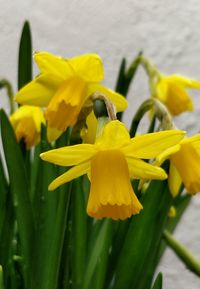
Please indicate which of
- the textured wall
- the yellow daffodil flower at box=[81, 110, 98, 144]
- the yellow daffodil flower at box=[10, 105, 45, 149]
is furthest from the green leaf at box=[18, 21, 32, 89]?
the textured wall

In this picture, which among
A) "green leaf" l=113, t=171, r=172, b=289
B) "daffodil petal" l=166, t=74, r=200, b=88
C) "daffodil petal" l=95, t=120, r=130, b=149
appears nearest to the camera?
"daffodil petal" l=95, t=120, r=130, b=149

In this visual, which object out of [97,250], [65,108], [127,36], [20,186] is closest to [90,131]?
[65,108]

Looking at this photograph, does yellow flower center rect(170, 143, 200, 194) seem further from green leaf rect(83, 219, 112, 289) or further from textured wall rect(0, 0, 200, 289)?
textured wall rect(0, 0, 200, 289)

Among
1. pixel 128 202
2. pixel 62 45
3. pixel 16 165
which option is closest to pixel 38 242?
pixel 16 165

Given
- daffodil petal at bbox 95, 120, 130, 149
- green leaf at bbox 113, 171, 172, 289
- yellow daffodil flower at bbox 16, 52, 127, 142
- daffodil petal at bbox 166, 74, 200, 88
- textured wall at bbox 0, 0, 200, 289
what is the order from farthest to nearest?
textured wall at bbox 0, 0, 200, 289, daffodil petal at bbox 166, 74, 200, 88, green leaf at bbox 113, 171, 172, 289, yellow daffodil flower at bbox 16, 52, 127, 142, daffodil petal at bbox 95, 120, 130, 149

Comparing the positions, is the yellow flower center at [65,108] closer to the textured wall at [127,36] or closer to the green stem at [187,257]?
the green stem at [187,257]

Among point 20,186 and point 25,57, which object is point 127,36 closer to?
point 25,57

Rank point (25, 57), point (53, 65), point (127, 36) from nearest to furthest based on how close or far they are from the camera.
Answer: point (53, 65) → point (25, 57) → point (127, 36)
